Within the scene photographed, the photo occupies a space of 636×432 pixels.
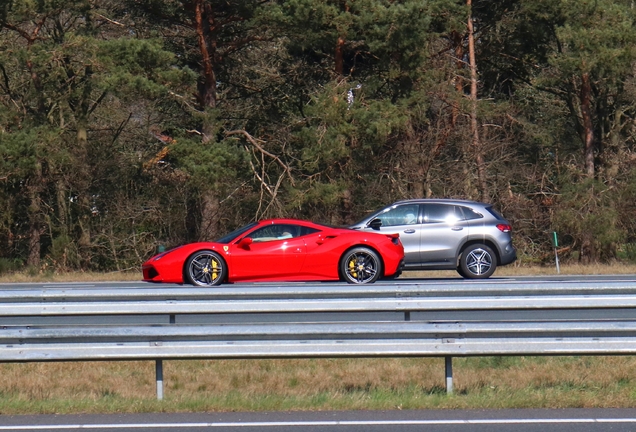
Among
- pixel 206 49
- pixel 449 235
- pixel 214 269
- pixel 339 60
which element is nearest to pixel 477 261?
pixel 449 235

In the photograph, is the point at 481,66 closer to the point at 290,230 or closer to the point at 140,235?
the point at 140,235

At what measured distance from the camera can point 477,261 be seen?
55.4 feet

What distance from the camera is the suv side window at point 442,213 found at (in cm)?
1695

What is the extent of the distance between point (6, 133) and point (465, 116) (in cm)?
1297

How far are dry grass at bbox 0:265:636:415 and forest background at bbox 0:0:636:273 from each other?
14918 mm

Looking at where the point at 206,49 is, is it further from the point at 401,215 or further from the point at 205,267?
the point at 205,267

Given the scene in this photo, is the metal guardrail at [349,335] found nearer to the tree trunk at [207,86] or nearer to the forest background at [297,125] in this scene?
the forest background at [297,125]

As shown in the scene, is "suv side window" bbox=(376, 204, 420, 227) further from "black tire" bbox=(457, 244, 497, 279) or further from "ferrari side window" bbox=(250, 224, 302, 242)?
"ferrari side window" bbox=(250, 224, 302, 242)

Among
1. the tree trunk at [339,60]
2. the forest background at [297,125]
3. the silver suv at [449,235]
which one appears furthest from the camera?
the tree trunk at [339,60]

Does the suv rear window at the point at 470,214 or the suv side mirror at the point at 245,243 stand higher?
the suv rear window at the point at 470,214

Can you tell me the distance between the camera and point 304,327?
7586 mm

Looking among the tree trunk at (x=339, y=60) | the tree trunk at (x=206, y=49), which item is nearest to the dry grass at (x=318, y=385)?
the tree trunk at (x=206, y=49)

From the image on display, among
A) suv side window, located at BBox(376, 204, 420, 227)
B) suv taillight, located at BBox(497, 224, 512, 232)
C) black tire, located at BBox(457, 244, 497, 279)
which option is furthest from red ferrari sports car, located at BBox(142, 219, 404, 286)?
suv taillight, located at BBox(497, 224, 512, 232)

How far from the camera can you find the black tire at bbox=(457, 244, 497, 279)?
55.2 ft
